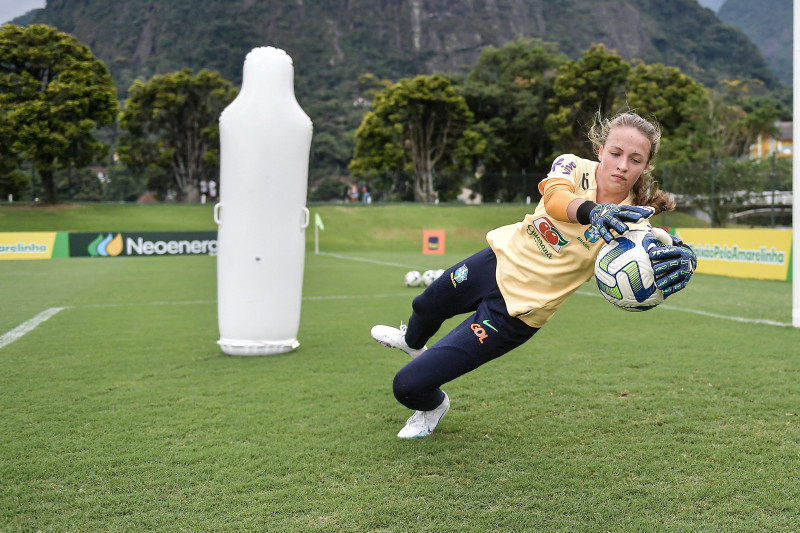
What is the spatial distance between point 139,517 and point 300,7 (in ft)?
464

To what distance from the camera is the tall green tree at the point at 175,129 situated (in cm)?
5109

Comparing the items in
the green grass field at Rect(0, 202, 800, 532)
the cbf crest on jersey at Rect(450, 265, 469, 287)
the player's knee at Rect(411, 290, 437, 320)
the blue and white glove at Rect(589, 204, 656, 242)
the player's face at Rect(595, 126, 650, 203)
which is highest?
the player's face at Rect(595, 126, 650, 203)

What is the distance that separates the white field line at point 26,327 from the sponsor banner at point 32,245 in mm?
17975

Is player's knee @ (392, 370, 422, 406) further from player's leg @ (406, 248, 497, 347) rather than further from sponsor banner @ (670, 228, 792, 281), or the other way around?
sponsor banner @ (670, 228, 792, 281)

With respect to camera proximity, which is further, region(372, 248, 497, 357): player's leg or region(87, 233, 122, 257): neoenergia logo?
region(87, 233, 122, 257): neoenergia logo

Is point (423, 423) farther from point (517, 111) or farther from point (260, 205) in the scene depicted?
point (517, 111)

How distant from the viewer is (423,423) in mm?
4672

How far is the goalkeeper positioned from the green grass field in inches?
27.0

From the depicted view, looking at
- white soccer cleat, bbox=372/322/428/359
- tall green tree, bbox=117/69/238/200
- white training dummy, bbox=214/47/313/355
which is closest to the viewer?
white soccer cleat, bbox=372/322/428/359

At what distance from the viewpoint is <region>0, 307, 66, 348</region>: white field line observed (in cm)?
861

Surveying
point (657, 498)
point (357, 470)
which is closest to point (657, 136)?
point (657, 498)

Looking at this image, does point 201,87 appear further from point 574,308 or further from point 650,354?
point 650,354

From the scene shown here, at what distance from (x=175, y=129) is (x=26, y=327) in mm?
46568

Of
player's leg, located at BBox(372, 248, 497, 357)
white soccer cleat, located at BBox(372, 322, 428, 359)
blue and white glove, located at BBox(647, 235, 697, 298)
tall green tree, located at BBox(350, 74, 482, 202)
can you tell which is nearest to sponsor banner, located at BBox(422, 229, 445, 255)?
tall green tree, located at BBox(350, 74, 482, 202)
